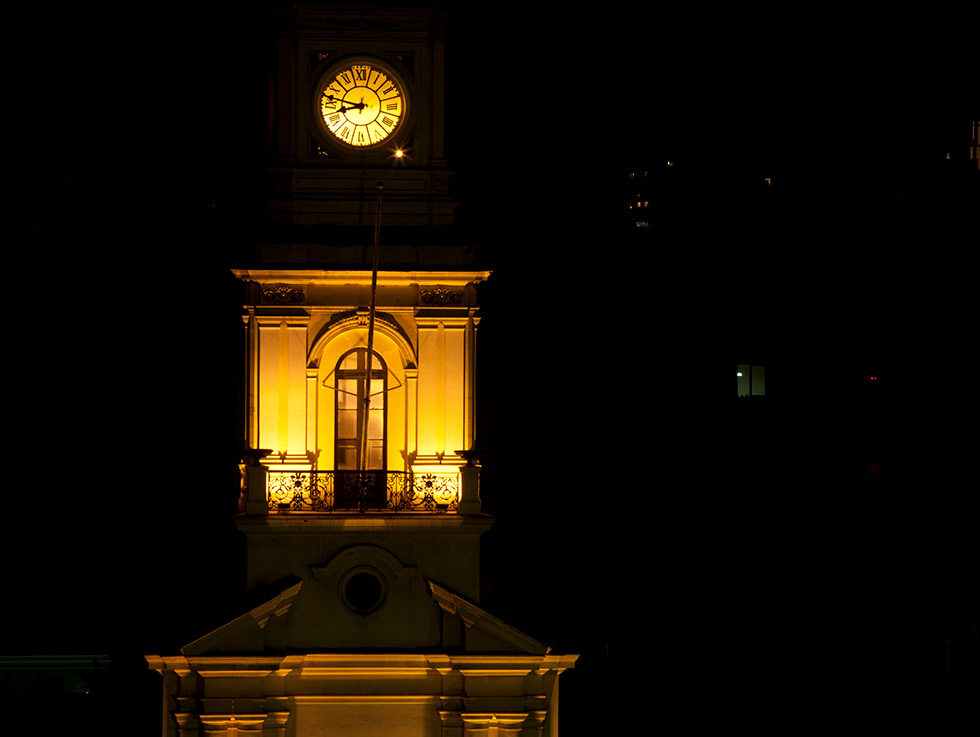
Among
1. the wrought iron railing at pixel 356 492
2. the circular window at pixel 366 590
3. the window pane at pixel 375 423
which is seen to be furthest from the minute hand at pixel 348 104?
the circular window at pixel 366 590

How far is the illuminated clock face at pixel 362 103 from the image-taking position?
86.1ft

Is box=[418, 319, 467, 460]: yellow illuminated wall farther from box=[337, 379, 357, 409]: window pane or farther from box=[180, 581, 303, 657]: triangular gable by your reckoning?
box=[180, 581, 303, 657]: triangular gable

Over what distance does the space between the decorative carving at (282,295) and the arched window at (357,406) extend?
1.05m

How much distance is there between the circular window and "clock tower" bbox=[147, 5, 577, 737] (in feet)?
0.10

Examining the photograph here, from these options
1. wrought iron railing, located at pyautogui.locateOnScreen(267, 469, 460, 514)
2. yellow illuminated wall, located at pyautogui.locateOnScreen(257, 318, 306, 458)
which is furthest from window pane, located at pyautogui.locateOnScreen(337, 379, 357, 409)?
wrought iron railing, located at pyautogui.locateOnScreen(267, 469, 460, 514)

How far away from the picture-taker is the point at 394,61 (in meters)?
26.2

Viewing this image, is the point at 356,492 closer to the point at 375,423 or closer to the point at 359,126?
the point at 375,423

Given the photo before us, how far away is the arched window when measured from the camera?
26.3 meters

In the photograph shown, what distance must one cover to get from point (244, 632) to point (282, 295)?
467 centimetres

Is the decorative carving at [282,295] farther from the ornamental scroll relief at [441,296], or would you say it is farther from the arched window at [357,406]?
the ornamental scroll relief at [441,296]

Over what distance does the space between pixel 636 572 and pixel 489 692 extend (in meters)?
6.33

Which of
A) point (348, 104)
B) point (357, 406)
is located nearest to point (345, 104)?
point (348, 104)

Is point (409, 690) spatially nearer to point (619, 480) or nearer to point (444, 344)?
point (444, 344)

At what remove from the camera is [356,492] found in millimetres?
25578
